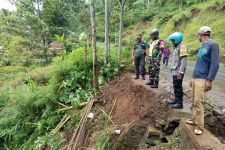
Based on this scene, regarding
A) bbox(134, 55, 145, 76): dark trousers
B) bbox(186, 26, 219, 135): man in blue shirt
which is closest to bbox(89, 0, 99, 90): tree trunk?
bbox(134, 55, 145, 76): dark trousers

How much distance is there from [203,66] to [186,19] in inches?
998

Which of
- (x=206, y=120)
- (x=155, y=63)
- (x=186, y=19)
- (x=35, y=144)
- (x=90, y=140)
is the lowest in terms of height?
(x=35, y=144)

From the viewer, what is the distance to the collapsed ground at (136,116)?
5.68 meters

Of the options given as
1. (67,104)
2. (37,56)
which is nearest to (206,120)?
(67,104)

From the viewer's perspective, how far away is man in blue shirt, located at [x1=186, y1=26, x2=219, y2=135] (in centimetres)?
453

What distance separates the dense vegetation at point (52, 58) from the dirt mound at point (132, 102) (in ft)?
2.85

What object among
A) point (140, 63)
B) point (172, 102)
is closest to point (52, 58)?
point (140, 63)

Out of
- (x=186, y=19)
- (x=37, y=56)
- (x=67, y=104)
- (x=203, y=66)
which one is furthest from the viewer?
(x=186, y=19)

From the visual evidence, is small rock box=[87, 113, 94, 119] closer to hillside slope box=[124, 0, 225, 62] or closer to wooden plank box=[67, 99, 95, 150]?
wooden plank box=[67, 99, 95, 150]

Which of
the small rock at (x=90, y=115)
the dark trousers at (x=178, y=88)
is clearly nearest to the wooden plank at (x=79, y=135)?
the small rock at (x=90, y=115)

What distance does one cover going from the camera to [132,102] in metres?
7.17

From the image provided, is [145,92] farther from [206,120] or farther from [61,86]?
[61,86]

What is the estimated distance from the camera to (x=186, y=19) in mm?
28594

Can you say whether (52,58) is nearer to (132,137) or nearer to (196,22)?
(196,22)
